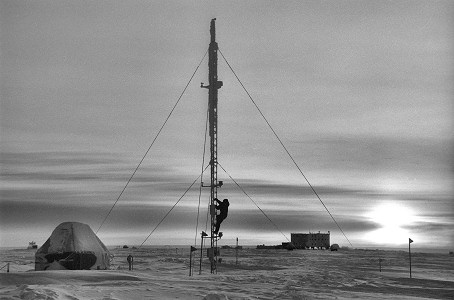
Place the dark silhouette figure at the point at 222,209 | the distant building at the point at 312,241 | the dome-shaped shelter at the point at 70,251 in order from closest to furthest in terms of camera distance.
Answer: the dome-shaped shelter at the point at 70,251 < the dark silhouette figure at the point at 222,209 < the distant building at the point at 312,241

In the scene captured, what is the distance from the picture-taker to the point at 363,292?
26.0 m

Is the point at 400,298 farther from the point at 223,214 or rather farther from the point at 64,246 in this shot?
the point at 64,246

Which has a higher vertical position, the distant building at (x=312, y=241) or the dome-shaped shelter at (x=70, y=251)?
the dome-shaped shelter at (x=70, y=251)

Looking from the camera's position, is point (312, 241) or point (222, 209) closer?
point (222, 209)

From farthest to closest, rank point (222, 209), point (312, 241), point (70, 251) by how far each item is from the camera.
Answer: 1. point (312, 241)
2. point (222, 209)
3. point (70, 251)

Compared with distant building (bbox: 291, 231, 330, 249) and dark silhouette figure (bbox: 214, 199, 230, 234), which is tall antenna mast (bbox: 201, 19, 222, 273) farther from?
distant building (bbox: 291, 231, 330, 249)

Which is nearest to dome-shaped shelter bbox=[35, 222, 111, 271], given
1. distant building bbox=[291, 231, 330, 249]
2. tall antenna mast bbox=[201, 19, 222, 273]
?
tall antenna mast bbox=[201, 19, 222, 273]

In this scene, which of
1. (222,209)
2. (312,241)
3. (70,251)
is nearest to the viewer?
(70,251)

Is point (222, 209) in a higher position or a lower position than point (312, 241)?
higher

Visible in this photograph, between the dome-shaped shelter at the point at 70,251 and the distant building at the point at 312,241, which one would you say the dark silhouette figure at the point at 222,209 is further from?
the distant building at the point at 312,241

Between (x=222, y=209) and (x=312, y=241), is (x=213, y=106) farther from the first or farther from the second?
(x=312, y=241)

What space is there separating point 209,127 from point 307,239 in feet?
489

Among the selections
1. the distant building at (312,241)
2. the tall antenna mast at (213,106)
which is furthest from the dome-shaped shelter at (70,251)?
the distant building at (312,241)

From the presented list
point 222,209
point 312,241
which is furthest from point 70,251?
point 312,241
